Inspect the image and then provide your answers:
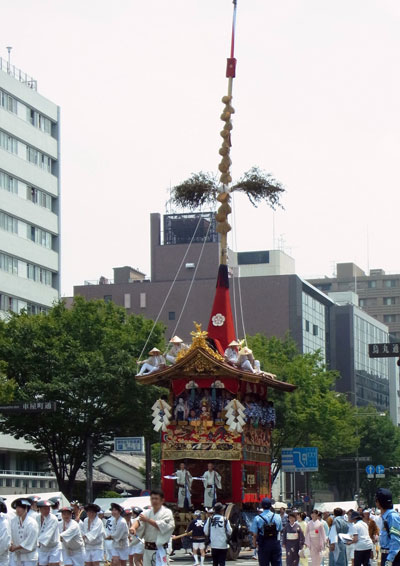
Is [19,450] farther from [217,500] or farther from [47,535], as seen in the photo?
[47,535]

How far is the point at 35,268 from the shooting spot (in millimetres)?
84375

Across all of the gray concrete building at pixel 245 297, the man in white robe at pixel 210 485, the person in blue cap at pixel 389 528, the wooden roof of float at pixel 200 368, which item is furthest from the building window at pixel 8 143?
the person in blue cap at pixel 389 528

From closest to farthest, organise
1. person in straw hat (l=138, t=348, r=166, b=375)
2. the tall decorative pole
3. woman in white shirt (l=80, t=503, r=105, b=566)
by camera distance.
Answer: woman in white shirt (l=80, t=503, r=105, b=566) < person in straw hat (l=138, t=348, r=166, b=375) < the tall decorative pole

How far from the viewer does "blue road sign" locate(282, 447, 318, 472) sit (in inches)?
2295

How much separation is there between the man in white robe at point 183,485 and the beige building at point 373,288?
140 meters

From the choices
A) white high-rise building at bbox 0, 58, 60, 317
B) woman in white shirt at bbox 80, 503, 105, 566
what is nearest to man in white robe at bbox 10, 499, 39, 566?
woman in white shirt at bbox 80, 503, 105, 566

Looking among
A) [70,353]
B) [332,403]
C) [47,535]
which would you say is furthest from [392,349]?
[332,403]

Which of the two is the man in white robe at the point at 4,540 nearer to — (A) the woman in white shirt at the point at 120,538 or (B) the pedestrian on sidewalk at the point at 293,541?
(A) the woman in white shirt at the point at 120,538

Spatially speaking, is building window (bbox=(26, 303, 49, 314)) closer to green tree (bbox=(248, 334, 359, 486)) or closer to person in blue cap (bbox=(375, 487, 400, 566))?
green tree (bbox=(248, 334, 359, 486))

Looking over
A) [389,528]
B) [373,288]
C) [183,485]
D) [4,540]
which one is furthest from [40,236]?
[373,288]

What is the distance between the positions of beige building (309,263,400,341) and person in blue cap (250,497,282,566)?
153 m

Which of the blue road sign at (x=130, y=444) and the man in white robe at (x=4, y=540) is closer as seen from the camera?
the man in white robe at (x=4, y=540)

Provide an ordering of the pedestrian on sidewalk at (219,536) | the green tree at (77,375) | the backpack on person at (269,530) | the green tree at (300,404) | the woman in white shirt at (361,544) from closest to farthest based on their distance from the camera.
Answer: the backpack on person at (269,530), the woman in white shirt at (361,544), the pedestrian on sidewalk at (219,536), the green tree at (77,375), the green tree at (300,404)

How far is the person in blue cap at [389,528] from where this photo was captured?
16.0 metres
